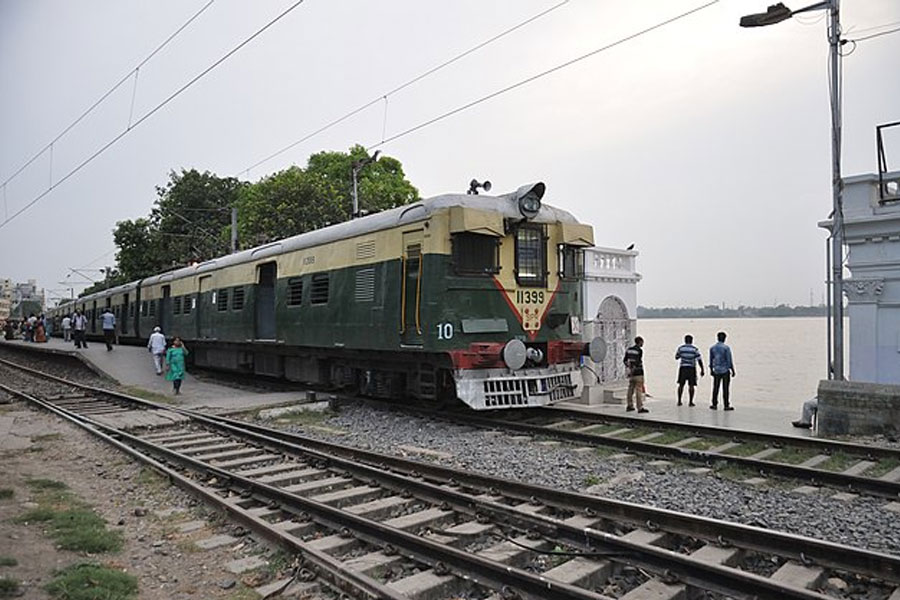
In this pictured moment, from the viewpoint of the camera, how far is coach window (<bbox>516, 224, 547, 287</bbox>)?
10977 millimetres

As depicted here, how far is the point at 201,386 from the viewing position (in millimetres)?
17562

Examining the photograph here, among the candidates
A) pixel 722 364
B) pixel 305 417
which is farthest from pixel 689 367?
pixel 305 417

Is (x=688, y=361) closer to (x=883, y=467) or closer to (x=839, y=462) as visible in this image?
(x=839, y=462)

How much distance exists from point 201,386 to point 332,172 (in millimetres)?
24379

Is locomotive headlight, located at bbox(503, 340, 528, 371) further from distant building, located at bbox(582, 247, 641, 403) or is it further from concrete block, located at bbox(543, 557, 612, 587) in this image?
distant building, located at bbox(582, 247, 641, 403)

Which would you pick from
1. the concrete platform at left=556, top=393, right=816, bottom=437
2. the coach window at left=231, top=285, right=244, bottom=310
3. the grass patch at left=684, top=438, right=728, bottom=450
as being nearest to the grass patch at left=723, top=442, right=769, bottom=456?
the grass patch at left=684, top=438, right=728, bottom=450

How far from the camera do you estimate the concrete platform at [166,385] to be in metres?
13.2

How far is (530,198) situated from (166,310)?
17436 millimetres

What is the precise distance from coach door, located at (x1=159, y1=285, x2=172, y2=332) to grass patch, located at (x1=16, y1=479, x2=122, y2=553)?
17.1 metres

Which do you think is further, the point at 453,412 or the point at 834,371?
the point at 453,412

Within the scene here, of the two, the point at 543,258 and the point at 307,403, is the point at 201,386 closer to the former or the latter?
the point at 307,403

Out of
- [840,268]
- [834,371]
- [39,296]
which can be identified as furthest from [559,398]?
[39,296]

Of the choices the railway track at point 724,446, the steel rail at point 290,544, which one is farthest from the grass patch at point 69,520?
the railway track at point 724,446

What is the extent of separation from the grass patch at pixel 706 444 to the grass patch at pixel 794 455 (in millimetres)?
811
